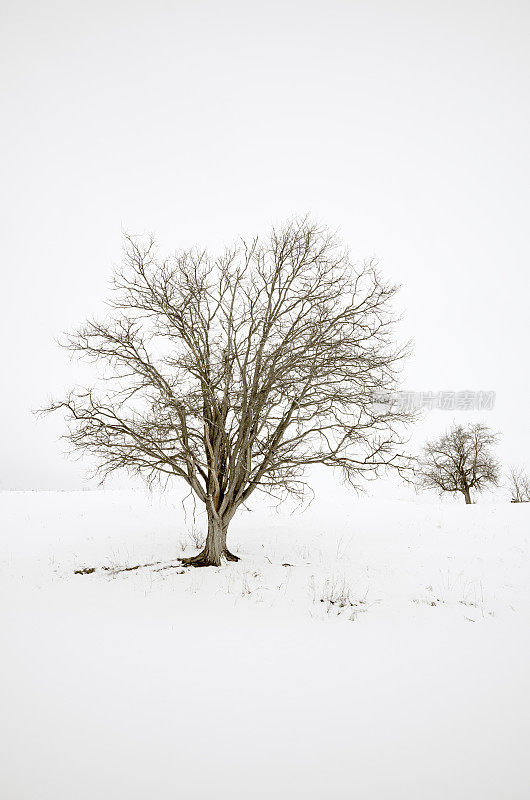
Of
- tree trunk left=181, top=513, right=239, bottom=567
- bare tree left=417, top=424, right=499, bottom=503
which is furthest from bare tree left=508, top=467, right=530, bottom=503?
tree trunk left=181, top=513, right=239, bottom=567

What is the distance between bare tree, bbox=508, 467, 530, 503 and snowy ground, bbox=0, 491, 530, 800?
32569 mm

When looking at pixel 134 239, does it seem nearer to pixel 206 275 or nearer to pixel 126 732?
pixel 206 275

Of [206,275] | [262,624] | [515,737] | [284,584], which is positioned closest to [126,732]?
[262,624]

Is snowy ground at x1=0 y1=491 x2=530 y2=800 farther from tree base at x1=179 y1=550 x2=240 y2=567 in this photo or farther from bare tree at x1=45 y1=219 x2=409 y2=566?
bare tree at x1=45 y1=219 x2=409 y2=566

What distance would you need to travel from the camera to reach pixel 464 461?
29547mm

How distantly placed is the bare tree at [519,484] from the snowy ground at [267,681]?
32569 mm

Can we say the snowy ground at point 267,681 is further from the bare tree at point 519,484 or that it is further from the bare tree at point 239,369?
the bare tree at point 519,484

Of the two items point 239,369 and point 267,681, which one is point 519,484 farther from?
point 267,681

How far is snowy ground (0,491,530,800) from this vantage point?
11.5 feet

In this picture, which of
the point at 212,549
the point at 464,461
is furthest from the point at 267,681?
the point at 464,461

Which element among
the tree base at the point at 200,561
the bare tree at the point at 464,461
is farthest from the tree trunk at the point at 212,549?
the bare tree at the point at 464,461

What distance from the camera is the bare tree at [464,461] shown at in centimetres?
2892

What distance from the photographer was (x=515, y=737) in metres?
4.00

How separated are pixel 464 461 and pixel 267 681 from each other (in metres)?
29.0
